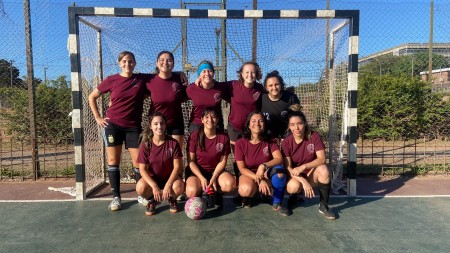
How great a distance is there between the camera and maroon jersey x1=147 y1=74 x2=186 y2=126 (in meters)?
4.13

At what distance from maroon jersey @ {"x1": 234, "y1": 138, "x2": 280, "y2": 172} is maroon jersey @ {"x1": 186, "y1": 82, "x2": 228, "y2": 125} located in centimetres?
48

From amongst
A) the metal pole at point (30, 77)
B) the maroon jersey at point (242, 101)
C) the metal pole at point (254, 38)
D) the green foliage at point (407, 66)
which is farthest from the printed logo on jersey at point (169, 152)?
the green foliage at point (407, 66)

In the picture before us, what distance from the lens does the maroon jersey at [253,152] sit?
158 inches

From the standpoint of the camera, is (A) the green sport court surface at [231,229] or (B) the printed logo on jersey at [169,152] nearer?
(A) the green sport court surface at [231,229]

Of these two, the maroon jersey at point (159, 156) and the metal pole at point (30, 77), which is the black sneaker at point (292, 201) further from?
the metal pole at point (30, 77)

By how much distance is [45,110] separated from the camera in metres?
9.24

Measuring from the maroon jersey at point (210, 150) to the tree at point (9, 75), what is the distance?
475cm

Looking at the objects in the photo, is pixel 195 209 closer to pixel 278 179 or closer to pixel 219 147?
pixel 219 147

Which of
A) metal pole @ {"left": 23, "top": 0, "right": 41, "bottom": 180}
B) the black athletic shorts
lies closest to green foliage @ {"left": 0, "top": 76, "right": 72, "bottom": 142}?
metal pole @ {"left": 23, "top": 0, "right": 41, "bottom": 180}

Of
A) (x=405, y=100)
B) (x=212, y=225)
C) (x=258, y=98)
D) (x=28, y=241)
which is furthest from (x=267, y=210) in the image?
(x=405, y=100)

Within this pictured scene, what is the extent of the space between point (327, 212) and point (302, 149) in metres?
0.79

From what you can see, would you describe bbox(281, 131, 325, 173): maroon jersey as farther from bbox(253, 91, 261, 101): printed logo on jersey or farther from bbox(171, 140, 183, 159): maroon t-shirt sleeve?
bbox(171, 140, 183, 159): maroon t-shirt sleeve

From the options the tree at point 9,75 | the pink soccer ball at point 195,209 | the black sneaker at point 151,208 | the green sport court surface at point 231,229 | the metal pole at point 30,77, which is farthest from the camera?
the tree at point 9,75

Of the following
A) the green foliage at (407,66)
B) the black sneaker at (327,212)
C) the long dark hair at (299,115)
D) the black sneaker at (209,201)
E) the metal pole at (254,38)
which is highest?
the green foliage at (407,66)
